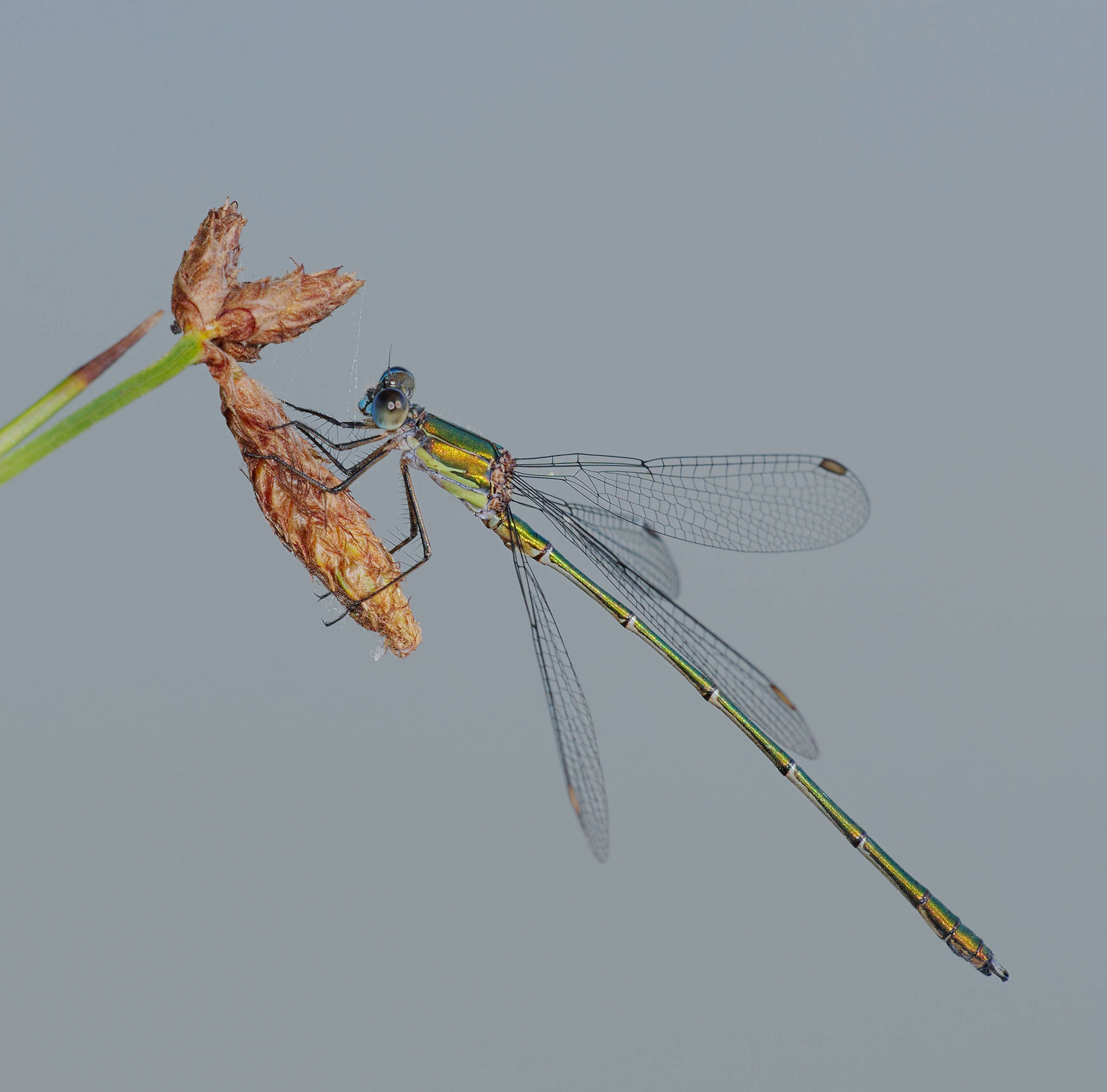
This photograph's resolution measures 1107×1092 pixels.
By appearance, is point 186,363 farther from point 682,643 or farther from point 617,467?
point 682,643

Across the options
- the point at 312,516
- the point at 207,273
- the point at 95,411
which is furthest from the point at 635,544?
the point at 95,411

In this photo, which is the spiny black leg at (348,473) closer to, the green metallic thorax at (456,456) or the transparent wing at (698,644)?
the green metallic thorax at (456,456)

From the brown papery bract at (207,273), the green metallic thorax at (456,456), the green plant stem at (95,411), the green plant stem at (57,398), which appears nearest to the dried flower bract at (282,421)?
the brown papery bract at (207,273)

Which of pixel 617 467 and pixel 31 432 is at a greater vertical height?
pixel 617 467

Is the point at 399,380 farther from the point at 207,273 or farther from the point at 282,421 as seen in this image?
the point at 207,273

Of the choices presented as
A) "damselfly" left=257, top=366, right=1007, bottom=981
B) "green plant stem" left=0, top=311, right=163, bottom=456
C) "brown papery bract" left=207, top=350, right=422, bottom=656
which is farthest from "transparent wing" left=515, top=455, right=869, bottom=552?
"green plant stem" left=0, top=311, right=163, bottom=456

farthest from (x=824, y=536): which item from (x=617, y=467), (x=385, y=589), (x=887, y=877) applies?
(x=385, y=589)
